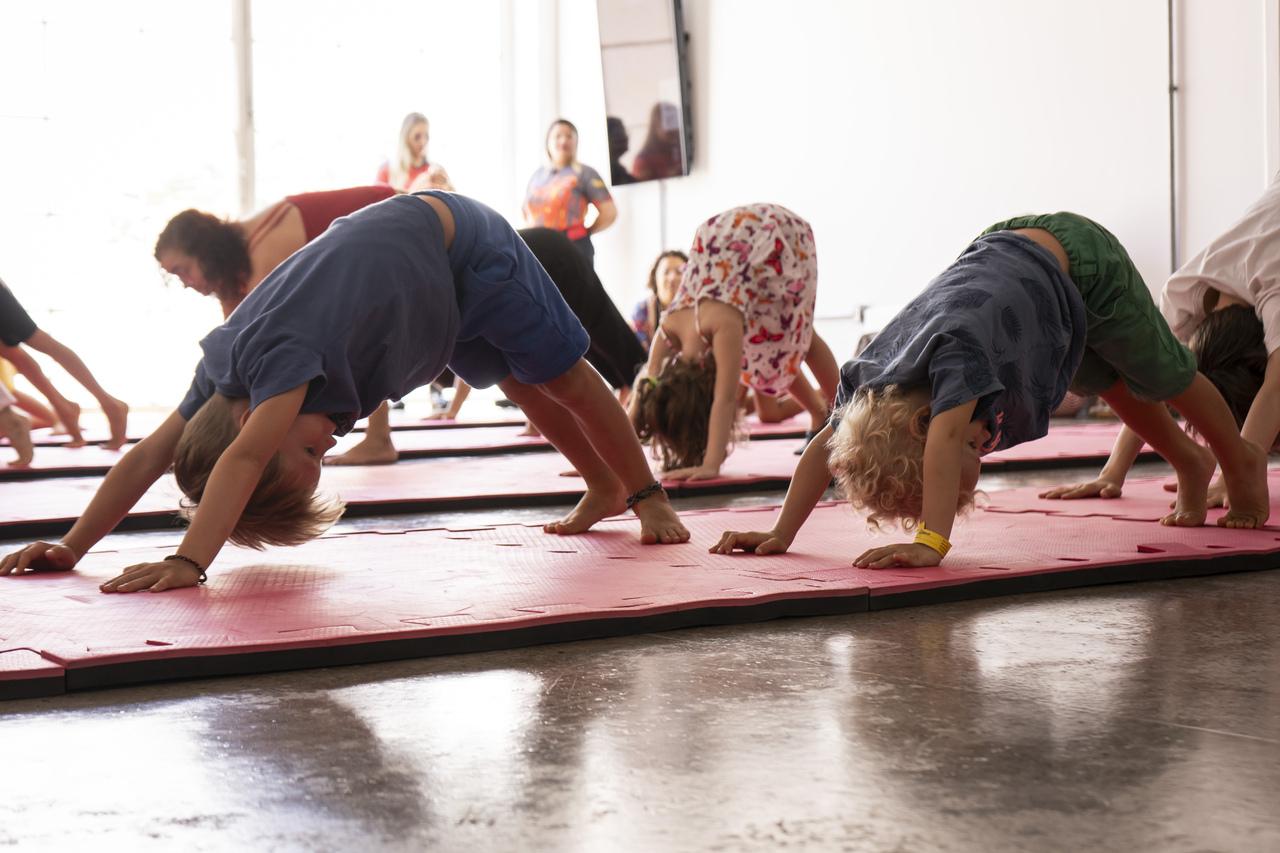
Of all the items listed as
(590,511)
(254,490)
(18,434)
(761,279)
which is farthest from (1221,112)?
(254,490)

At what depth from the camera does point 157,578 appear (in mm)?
2209

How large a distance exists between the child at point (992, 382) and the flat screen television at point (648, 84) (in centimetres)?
767

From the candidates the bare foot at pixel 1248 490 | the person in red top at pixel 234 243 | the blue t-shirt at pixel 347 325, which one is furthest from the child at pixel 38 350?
the bare foot at pixel 1248 490

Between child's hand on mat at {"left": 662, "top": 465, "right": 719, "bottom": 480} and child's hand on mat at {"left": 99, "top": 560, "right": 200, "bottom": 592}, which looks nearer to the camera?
child's hand on mat at {"left": 99, "top": 560, "right": 200, "bottom": 592}

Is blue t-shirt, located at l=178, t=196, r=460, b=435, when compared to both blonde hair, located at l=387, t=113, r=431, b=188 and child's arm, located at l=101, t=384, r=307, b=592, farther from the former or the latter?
blonde hair, located at l=387, t=113, r=431, b=188

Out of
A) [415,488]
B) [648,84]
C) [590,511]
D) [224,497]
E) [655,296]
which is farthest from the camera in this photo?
[648,84]

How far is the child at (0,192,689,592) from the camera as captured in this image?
2240mm

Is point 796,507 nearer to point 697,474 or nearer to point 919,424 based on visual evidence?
point 919,424

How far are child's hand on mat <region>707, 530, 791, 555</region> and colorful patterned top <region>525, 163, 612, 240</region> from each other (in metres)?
6.19

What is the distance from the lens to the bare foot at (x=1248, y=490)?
276cm

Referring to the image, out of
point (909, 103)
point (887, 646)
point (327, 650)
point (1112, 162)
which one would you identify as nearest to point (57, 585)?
point (327, 650)

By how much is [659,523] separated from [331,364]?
776 millimetres

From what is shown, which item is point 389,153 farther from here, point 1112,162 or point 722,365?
point 722,365

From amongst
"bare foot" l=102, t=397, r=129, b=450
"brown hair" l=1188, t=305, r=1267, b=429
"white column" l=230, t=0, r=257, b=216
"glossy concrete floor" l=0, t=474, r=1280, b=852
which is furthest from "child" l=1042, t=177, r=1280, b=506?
"white column" l=230, t=0, r=257, b=216
